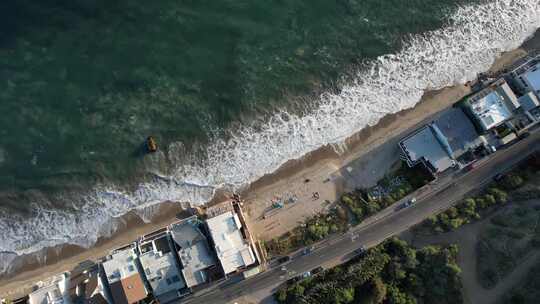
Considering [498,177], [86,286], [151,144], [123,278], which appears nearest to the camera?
[123,278]

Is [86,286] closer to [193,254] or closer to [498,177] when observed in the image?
[193,254]

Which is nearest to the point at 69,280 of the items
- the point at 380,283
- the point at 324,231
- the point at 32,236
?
the point at 32,236

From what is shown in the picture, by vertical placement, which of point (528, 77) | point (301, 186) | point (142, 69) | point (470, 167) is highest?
point (142, 69)

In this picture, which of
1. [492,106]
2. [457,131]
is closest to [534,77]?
[492,106]

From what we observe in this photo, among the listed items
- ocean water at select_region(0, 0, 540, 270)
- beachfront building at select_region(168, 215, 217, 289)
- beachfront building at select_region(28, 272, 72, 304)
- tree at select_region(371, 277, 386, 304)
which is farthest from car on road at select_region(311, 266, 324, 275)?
beachfront building at select_region(28, 272, 72, 304)

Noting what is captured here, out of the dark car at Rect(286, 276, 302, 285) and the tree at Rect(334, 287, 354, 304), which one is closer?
the tree at Rect(334, 287, 354, 304)

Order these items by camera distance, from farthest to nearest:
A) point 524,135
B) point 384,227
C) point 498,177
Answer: point 524,135, point 498,177, point 384,227

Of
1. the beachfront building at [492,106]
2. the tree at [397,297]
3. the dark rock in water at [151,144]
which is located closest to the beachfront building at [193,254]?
the dark rock in water at [151,144]

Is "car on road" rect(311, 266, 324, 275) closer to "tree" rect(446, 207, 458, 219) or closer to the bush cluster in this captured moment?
the bush cluster

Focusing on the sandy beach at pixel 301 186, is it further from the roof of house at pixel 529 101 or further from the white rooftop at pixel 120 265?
the roof of house at pixel 529 101
